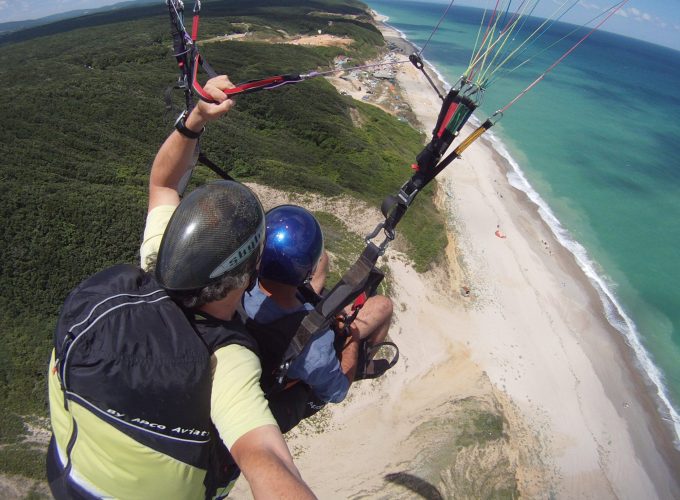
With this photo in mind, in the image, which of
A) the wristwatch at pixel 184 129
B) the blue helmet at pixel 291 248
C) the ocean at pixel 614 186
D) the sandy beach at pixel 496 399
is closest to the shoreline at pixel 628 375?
the sandy beach at pixel 496 399

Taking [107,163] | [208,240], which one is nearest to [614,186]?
[107,163]

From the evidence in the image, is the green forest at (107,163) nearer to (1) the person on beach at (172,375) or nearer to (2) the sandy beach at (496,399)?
(1) the person on beach at (172,375)

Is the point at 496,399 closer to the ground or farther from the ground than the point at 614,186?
closer to the ground

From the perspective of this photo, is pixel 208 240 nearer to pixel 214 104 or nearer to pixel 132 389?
pixel 132 389

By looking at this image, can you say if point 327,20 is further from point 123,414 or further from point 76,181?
point 123,414

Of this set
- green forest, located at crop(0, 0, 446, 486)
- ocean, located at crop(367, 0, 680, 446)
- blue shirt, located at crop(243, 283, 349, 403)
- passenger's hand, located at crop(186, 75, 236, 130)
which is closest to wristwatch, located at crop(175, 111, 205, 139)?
passenger's hand, located at crop(186, 75, 236, 130)

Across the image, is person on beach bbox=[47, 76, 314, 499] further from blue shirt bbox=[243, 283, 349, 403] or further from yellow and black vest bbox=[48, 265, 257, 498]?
blue shirt bbox=[243, 283, 349, 403]
